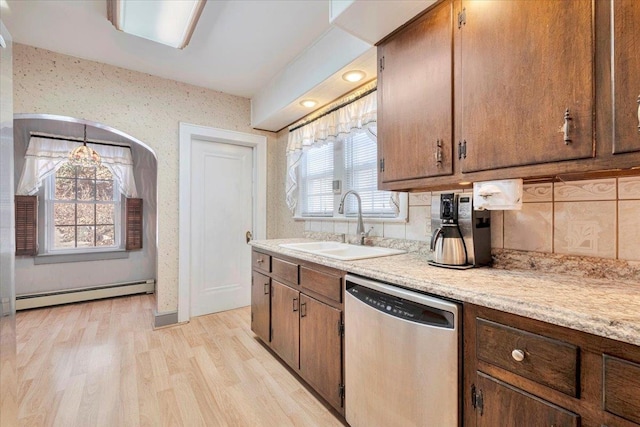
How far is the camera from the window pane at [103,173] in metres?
4.25

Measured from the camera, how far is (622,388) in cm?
68

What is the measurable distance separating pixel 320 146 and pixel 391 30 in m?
1.39

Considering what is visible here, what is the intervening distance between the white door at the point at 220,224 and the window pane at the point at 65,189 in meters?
2.30

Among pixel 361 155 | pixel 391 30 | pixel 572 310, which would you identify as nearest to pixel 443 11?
pixel 391 30

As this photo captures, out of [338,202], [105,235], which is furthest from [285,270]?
[105,235]

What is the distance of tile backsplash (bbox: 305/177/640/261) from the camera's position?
112 cm

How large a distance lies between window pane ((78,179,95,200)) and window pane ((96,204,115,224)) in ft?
0.62

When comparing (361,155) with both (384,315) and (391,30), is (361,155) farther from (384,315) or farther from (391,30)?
(384,315)

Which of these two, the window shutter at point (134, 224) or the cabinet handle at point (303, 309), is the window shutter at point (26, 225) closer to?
the window shutter at point (134, 224)

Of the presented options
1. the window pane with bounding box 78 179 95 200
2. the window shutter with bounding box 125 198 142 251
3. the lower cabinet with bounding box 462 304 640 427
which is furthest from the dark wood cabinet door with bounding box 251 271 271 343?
the window pane with bounding box 78 179 95 200

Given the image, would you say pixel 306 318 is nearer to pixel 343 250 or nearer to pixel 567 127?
pixel 343 250

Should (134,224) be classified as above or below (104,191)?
below

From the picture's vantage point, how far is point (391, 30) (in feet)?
5.39

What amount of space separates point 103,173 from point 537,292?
17.5 ft
